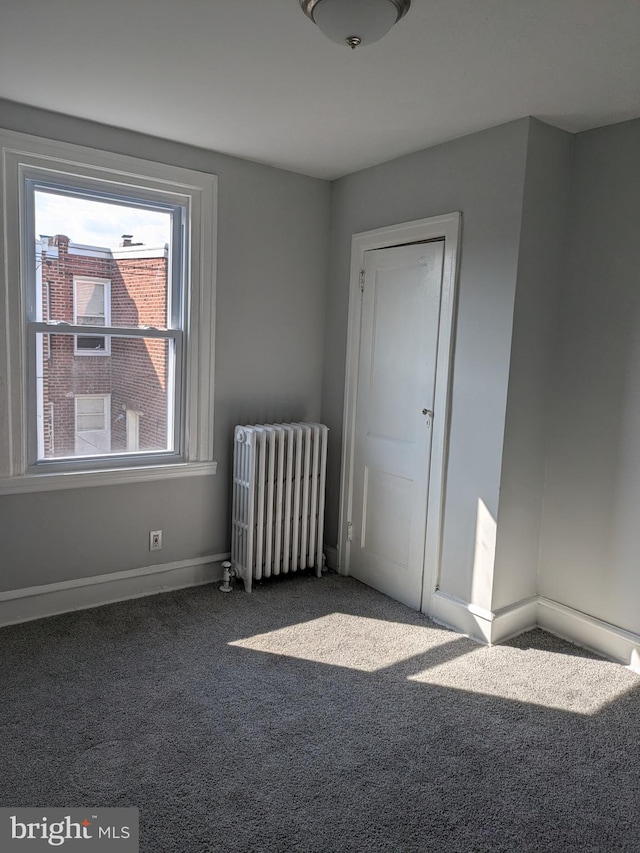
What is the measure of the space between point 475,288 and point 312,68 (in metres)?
1.27

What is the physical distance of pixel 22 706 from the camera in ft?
7.91

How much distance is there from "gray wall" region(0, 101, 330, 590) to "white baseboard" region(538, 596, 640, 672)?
1.83 m

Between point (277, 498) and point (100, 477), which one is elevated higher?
point (100, 477)

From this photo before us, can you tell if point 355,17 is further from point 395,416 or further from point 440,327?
point 395,416

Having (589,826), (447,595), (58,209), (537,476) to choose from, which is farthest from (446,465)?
(58,209)

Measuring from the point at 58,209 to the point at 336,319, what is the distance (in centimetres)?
171

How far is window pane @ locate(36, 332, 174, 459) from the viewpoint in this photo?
3.13 m

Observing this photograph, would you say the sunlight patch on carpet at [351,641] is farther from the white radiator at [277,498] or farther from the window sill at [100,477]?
the window sill at [100,477]

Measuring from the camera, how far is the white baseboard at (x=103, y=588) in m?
3.10

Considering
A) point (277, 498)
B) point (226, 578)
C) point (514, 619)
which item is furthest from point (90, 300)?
point (514, 619)

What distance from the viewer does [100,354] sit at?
128 inches

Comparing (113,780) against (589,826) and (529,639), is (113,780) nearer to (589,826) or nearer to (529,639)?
(589,826)

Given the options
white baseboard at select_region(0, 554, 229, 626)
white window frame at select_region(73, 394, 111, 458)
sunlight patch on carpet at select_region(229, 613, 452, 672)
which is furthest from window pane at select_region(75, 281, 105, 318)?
sunlight patch on carpet at select_region(229, 613, 452, 672)

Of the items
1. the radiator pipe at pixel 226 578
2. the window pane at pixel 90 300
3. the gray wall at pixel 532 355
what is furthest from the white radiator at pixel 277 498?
the gray wall at pixel 532 355
